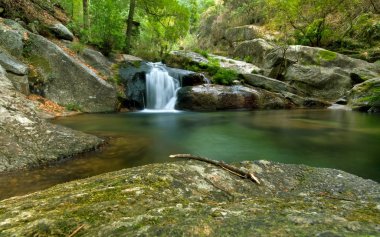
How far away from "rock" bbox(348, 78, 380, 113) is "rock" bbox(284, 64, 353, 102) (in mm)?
2027

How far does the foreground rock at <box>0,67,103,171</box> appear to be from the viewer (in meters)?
4.17

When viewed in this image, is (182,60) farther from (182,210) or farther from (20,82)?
(182,210)

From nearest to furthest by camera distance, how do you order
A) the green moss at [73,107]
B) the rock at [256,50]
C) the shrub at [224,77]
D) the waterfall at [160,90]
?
the green moss at [73,107] < the waterfall at [160,90] < the shrub at [224,77] < the rock at [256,50]

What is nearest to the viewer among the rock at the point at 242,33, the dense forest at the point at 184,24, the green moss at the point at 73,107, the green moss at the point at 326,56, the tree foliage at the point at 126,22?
the green moss at the point at 73,107

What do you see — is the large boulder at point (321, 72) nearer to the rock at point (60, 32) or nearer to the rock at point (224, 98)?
the rock at point (224, 98)

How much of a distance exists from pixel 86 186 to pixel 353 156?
5191 millimetres

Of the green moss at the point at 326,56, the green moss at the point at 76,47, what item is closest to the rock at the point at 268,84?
the green moss at the point at 326,56

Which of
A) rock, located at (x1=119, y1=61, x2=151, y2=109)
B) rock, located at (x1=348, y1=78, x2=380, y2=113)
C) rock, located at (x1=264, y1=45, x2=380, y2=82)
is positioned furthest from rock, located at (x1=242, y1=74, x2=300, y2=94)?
rock, located at (x1=119, y1=61, x2=151, y2=109)

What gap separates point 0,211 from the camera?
1913 mm

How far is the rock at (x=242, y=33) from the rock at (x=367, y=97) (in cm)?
1415

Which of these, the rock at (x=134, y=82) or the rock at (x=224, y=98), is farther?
the rock at (x=224, y=98)

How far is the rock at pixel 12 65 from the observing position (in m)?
9.70

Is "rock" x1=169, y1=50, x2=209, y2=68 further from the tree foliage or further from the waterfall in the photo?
the waterfall

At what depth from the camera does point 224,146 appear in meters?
6.67
